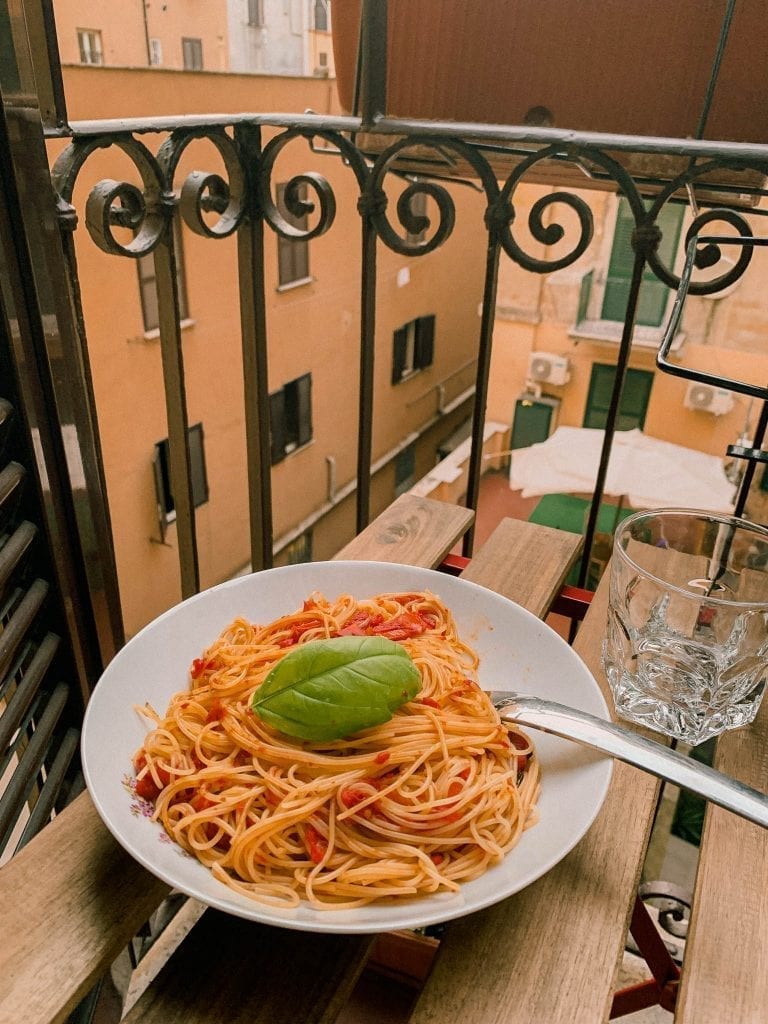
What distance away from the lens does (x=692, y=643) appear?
0.80 m

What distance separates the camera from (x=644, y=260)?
1054 mm

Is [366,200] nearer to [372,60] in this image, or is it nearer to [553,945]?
[372,60]

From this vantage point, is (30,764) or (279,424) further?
(279,424)

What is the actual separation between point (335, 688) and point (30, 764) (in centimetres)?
50

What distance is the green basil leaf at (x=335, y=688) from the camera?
0.64 metres

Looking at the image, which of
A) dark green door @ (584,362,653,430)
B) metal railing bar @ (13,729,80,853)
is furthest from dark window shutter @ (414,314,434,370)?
metal railing bar @ (13,729,80,853)

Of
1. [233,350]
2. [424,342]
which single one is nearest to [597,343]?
[424,342]

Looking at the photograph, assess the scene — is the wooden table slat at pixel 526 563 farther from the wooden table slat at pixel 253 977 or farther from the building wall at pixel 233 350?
the building wall at pixel 233 350

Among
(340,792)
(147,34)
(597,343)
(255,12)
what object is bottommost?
(597,343)

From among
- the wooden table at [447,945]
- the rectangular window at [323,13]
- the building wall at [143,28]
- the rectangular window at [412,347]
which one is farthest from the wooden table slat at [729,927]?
the rectangular window at [412,347]

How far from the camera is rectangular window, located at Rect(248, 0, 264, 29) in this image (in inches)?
238

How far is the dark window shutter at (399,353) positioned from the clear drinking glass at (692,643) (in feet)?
29.1

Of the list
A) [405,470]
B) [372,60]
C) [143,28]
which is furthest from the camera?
[405,470]

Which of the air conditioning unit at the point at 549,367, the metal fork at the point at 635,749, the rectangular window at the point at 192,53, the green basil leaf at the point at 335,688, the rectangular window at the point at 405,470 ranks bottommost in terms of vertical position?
the rectangular window at the point at 405,470
